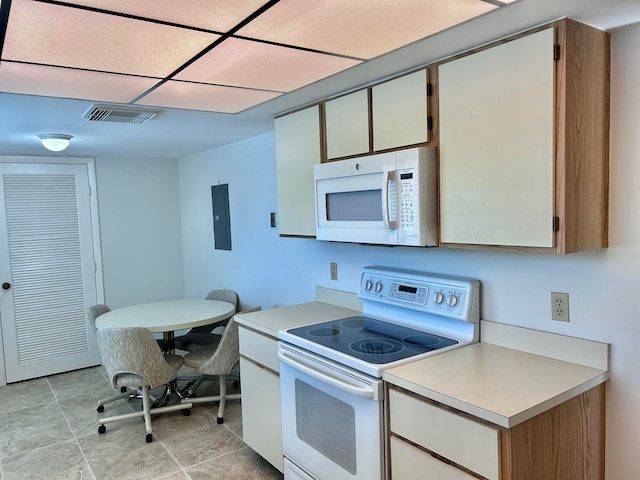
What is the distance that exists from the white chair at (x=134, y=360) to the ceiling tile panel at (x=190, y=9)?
2.25 m

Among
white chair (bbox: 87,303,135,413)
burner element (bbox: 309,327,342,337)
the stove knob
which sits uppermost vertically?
the stove knob

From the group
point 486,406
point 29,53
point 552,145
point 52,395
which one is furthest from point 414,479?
point 52,395

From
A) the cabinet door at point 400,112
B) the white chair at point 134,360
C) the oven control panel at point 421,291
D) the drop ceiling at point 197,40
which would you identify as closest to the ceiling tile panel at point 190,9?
the drop ceiling at point 197,40

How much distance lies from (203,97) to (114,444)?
2.30m

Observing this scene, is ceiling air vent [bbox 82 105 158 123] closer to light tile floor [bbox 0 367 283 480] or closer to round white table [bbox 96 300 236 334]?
round white table [bbox 96 300 236 334]

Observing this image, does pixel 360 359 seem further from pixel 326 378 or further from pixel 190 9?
pixel 190 9

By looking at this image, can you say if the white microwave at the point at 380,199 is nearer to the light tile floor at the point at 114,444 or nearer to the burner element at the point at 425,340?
the burner element at the point at 425,340

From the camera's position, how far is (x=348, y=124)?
2.38 m

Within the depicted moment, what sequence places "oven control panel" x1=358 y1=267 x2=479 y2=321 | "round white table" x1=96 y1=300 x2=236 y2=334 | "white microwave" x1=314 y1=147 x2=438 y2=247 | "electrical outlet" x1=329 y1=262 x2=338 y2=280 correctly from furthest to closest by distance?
"round white table" x1=96 y1=300 x2=236 y2=334 < "electrical outlet" x1=329 y1=262 x2=338 y2=280 < "oven control panel" x1=358 y1=267 x2=479 y2=321 < "white microwave" x1=314 y1=147 x2=438 y2=247

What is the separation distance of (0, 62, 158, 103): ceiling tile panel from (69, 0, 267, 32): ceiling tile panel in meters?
0.66

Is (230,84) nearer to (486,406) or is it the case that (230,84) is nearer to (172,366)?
(486,406)

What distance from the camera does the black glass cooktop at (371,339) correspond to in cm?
202

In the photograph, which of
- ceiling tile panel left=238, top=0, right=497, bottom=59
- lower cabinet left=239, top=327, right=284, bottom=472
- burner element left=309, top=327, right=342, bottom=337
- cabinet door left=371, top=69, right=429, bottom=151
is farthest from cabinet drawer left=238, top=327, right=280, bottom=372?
ceiling tile panel left=238, top=0, right=497, bottom=59

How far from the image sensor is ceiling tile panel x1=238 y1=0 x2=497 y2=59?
1.37 metres
